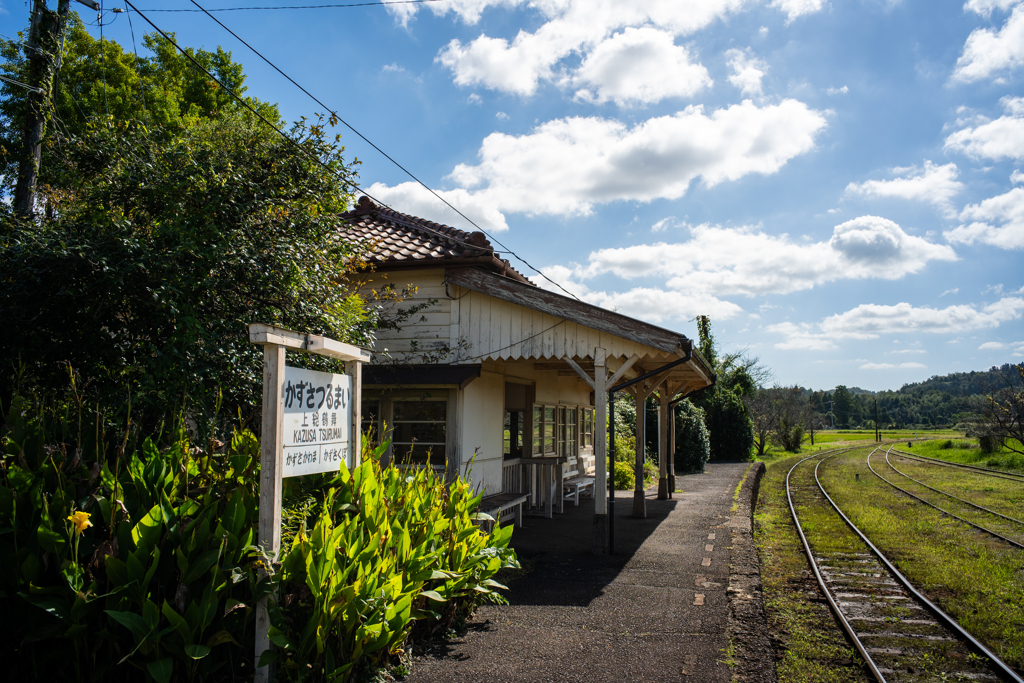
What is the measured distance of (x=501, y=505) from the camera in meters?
9.53

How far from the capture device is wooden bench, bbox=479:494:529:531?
9188mm

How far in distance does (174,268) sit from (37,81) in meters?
5.22

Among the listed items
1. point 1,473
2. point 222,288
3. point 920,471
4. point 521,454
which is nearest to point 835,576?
point 521,454

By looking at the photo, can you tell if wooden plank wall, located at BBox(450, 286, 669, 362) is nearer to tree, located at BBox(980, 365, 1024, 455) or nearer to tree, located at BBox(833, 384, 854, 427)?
tree, located at BBox(980, 365, 1024, 455)

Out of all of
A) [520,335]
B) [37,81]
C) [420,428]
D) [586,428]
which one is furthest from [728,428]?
[37,81]

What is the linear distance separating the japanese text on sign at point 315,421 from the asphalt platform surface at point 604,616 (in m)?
1.61

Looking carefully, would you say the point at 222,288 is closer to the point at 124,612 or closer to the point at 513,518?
the point at 124,612

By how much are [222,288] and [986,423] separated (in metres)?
34.6

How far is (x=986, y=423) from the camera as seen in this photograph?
29.4 meters

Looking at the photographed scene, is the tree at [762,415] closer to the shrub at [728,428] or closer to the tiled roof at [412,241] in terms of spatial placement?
the shrub at [728,428]

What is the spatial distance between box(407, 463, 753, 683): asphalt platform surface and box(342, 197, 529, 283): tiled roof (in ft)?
14.0

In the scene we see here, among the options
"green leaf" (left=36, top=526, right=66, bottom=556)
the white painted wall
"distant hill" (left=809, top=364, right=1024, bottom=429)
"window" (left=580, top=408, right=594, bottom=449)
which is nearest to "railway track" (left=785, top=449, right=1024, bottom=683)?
the white painted wall

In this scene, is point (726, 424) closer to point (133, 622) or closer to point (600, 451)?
point (600, 451)

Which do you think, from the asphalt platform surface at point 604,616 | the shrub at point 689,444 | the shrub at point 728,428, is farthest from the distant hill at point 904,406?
the asphalt platform surface at point 604,616
